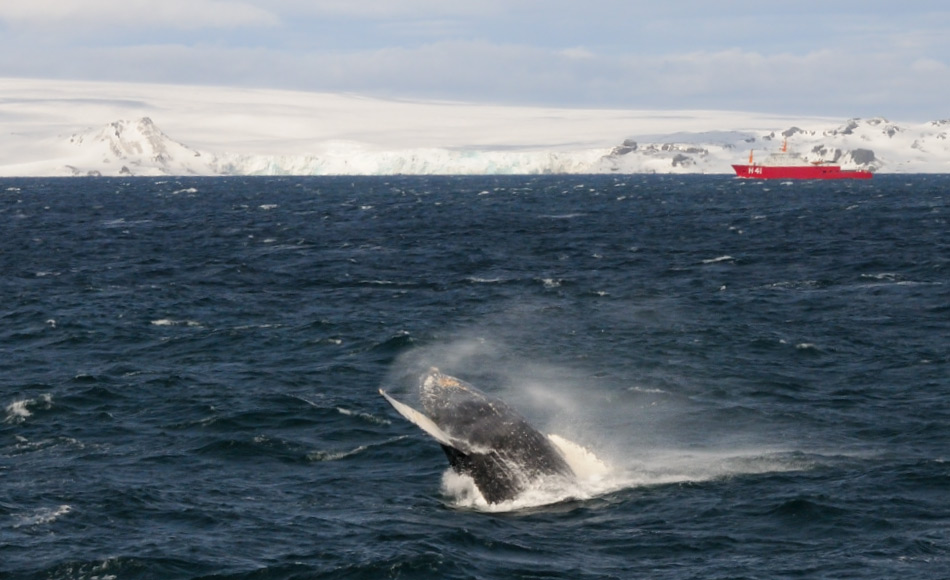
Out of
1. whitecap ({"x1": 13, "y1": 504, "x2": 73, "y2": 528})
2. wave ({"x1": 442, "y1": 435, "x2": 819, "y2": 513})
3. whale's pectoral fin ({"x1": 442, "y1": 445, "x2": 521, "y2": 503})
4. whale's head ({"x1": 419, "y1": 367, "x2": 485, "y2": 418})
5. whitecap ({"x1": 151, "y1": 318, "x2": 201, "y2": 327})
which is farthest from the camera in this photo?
whitecap ({"x1": 151, "y1": 318, "x2": 201, "y2": 327})

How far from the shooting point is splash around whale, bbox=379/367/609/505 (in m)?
24.7

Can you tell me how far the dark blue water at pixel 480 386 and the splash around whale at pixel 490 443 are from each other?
661mm

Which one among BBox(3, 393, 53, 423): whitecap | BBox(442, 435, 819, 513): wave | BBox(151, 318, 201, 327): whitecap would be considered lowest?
BBox(3, 393, 53, 423): whitecap

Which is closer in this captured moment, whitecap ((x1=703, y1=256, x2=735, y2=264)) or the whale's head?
the whale's head

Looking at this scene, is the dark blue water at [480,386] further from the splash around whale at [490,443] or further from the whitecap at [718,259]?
the whitecap at [718,259]

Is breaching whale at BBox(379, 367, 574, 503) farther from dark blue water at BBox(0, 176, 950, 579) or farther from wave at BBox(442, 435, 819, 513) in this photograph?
dark blue water at BBox(0, 176, 950, 579)

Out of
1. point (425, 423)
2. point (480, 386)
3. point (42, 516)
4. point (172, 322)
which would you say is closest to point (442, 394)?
point (425, 423)

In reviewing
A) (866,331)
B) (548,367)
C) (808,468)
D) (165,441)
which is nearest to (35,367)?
(165,441)

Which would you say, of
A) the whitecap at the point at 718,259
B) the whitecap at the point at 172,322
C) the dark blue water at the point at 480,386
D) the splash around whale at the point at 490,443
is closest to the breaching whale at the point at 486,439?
the splash around whale at the point at 490,443

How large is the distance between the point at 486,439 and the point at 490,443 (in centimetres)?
16

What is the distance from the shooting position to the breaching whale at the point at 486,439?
2467cm

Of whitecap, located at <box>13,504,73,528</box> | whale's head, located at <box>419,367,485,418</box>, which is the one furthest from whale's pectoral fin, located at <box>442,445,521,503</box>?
whitecap, located at <box>13,504,73,528</box>

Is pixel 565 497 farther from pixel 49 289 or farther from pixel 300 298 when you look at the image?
pixel 49 289

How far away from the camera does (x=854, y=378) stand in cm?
4159
